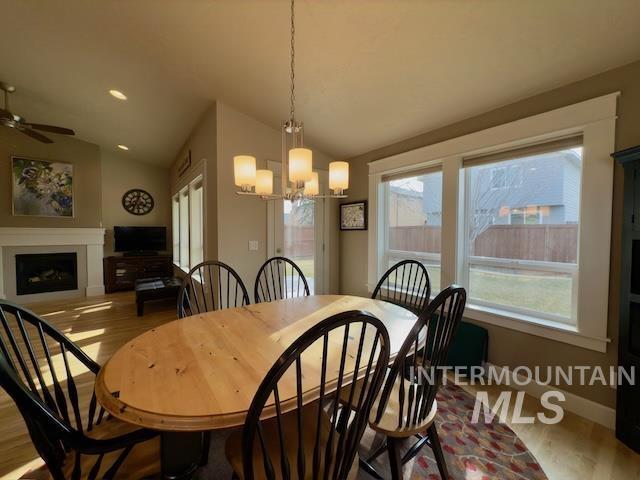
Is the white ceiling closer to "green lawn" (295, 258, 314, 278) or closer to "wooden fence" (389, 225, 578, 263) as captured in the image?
"wooden fence" (389, 225, 578, 263)

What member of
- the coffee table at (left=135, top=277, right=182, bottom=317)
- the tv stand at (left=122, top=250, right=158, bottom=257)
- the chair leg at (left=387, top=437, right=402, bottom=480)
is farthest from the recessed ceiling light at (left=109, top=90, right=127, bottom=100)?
the chair leg at (left=387, top=437, right=402, bottom=480)

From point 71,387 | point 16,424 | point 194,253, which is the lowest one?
point 16,424

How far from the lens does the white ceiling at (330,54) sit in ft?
5.08

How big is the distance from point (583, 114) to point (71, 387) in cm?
305

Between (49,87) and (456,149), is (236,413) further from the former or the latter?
(49,87)

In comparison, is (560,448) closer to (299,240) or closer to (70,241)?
(299,240)

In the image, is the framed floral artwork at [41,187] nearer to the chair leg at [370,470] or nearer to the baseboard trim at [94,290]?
the baseboard trim at [94,290]

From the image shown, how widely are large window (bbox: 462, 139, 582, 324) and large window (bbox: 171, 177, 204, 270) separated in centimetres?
314

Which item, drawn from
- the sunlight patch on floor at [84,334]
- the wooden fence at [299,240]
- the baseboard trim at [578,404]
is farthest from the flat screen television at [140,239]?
the baseboard trim at [578,404]

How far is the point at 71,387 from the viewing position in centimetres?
103

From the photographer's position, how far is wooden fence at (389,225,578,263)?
6.41 feet

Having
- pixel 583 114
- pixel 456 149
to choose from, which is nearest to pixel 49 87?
pixel 456 149

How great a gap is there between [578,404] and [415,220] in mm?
1872

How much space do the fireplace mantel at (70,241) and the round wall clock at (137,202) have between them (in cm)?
76
